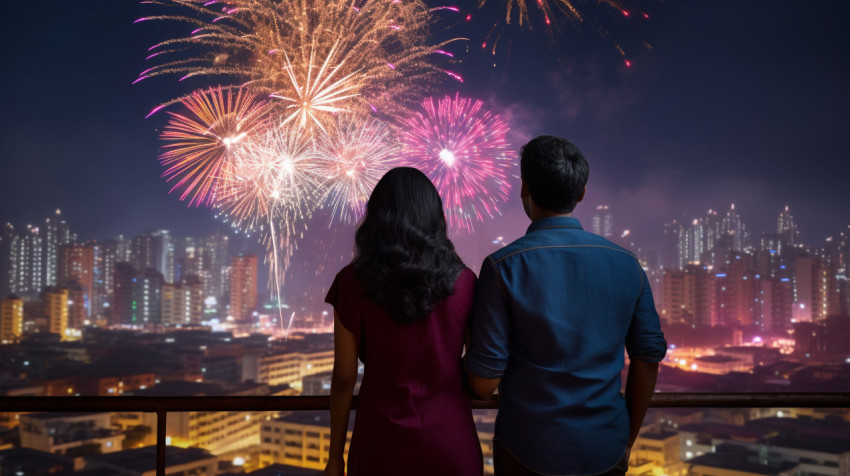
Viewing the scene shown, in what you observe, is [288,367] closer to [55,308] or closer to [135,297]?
[135,297]

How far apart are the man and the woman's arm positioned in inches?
8.9

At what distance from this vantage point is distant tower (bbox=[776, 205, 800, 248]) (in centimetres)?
3304

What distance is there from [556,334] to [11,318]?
37.0 m

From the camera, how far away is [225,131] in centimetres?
1324

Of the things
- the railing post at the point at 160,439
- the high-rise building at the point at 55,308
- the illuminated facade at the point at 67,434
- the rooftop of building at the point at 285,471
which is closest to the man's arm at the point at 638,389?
the railing post at the point at 160,439

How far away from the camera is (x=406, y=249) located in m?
1.03

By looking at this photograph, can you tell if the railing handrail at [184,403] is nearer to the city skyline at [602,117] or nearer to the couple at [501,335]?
the couple at [501,335]

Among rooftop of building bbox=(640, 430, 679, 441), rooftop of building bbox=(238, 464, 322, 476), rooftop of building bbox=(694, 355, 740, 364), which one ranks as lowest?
rooftop of building bbox=(238, 464, 322, 476)

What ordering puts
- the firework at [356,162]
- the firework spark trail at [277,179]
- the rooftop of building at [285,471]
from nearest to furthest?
the firework at [356,162]
the firework spark trail at [277,179]
the rooftop of building at [285,471]

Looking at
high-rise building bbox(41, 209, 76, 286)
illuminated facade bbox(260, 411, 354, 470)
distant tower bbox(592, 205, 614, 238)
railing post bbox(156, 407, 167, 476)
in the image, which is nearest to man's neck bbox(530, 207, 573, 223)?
railing post bbox(156, 407, 167, 476)

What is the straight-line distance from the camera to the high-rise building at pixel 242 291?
1383 inches

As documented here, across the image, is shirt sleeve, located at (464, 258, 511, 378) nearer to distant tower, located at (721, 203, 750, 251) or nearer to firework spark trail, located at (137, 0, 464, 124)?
firework spark trail, located at (137, 0, 464, 124)

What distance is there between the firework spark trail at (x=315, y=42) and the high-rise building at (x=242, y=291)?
1226 centimetres

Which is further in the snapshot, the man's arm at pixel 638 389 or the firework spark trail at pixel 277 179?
the firework spark trail at pixel 277 179
